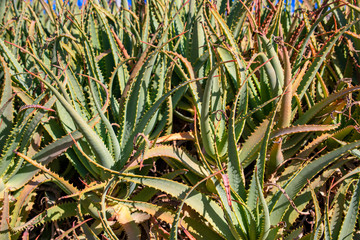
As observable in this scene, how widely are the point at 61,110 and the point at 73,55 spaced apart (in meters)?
0.29

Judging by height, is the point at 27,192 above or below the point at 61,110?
below

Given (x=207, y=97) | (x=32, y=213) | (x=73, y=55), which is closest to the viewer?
(x=207, y=97)

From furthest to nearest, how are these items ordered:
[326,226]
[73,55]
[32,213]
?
[73,55] → [32,213] → [326,226]

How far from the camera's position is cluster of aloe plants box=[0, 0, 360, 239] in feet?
2.60

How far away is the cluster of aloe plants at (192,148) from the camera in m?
0.79

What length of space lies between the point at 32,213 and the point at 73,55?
533 mm

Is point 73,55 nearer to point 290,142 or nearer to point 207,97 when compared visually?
point 207,97

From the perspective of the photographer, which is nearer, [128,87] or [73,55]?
[128,87]

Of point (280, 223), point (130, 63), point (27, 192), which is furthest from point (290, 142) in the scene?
point (27, 192)

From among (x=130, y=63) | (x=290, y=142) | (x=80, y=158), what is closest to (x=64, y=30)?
(x=130, y=63)

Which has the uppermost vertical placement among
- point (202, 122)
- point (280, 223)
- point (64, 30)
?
point (64, 30)

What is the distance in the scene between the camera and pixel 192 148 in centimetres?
→ 107

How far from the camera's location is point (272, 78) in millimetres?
962

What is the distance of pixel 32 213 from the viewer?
1.07 m
